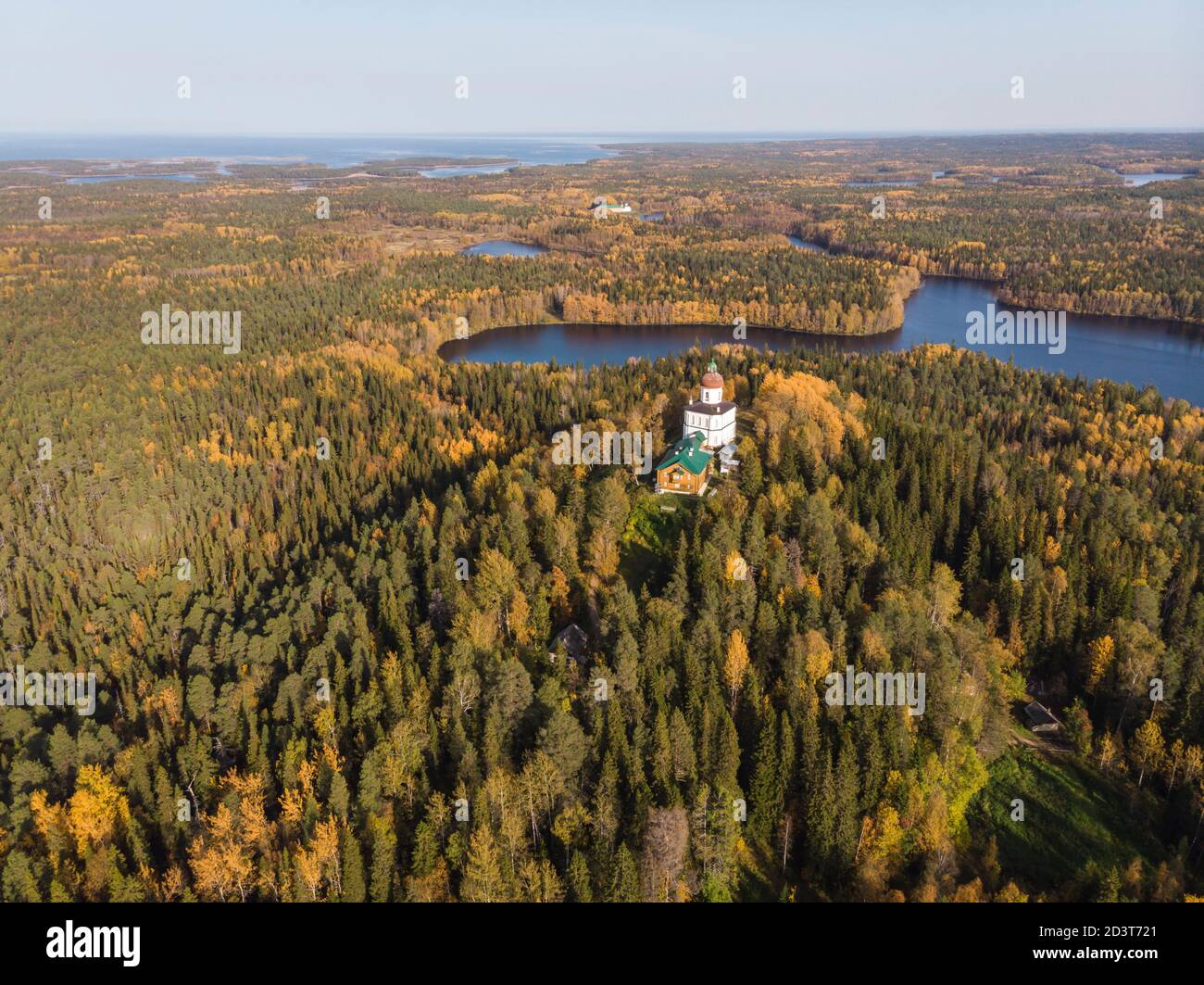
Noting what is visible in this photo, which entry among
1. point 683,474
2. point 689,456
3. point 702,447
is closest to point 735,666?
point 683,474

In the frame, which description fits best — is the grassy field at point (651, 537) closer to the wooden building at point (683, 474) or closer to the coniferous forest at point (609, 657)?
the coniferous forest at point (609, 657)

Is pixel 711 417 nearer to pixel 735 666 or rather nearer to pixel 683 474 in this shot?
pixel 683 474

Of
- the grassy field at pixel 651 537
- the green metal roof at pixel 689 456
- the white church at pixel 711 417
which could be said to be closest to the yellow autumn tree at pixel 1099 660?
the grassy field at pixel 651 537

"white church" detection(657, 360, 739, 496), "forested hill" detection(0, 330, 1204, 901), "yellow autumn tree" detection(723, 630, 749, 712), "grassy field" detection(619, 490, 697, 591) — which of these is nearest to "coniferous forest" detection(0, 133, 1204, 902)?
"yellow autumn tree" detection(723, 630, 749, 712)

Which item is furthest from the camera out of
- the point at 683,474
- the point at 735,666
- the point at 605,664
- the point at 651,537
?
the point at 683,474

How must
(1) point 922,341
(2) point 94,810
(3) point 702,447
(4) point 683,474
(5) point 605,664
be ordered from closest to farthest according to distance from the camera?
(2) point 94,810 → (5) point 605,664 → (4) point 683,474 → (3) point 702,447 → (1) point 922,341
